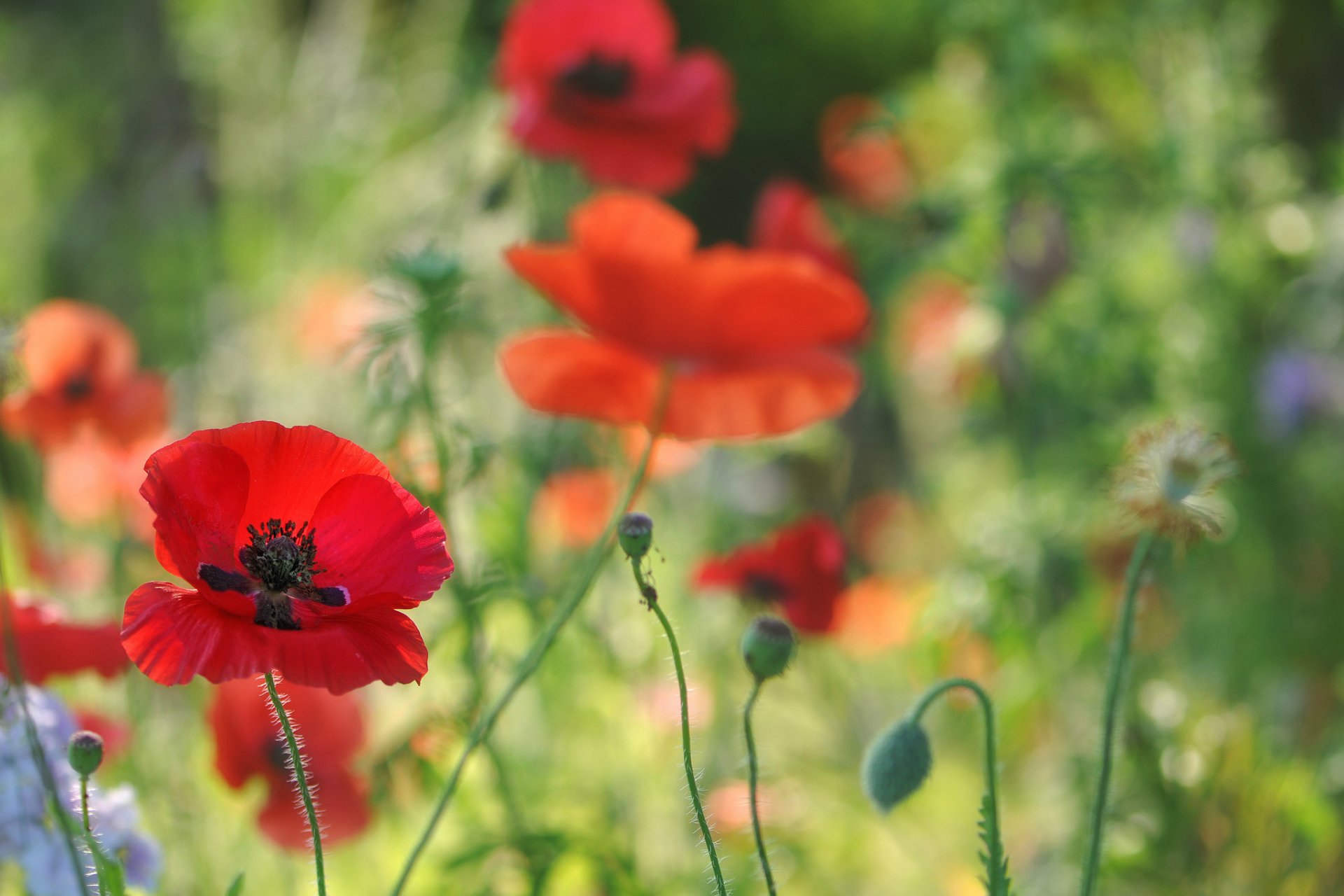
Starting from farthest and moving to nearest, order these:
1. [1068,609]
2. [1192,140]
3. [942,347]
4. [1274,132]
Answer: [1274,132]
[942,347]
[1192,140]
[1068,609]

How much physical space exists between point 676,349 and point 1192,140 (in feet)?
3.65

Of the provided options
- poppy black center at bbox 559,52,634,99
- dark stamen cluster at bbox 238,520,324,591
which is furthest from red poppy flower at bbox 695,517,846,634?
dark stamen cluster at bbox 238,520,324,591

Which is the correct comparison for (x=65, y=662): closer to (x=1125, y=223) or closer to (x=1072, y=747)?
(x=1072, y=747)

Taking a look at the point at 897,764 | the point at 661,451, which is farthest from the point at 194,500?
the point at 661,451

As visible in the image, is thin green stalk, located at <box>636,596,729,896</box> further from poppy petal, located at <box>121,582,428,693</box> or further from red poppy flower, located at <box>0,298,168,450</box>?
red poppy flower, located at <box>0,298,168,450</box>

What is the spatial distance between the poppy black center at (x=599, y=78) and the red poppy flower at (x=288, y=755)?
2.41ft

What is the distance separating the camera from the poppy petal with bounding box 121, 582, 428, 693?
62 centimetres

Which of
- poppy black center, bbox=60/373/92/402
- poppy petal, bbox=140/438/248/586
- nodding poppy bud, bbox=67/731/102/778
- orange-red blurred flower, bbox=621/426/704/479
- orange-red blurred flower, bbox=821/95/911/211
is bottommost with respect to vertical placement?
nodding poppy bud, bbox=67/731/102/778

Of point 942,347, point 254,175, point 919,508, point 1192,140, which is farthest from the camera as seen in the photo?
point 254,175

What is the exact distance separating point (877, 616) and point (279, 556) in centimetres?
127

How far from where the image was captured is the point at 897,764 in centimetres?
77

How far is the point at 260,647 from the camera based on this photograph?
0.63 meters

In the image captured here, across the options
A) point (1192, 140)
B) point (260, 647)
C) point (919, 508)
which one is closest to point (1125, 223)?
point (1192, 140)

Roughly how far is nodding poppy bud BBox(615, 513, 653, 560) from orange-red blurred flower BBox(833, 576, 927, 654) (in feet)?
3.68
